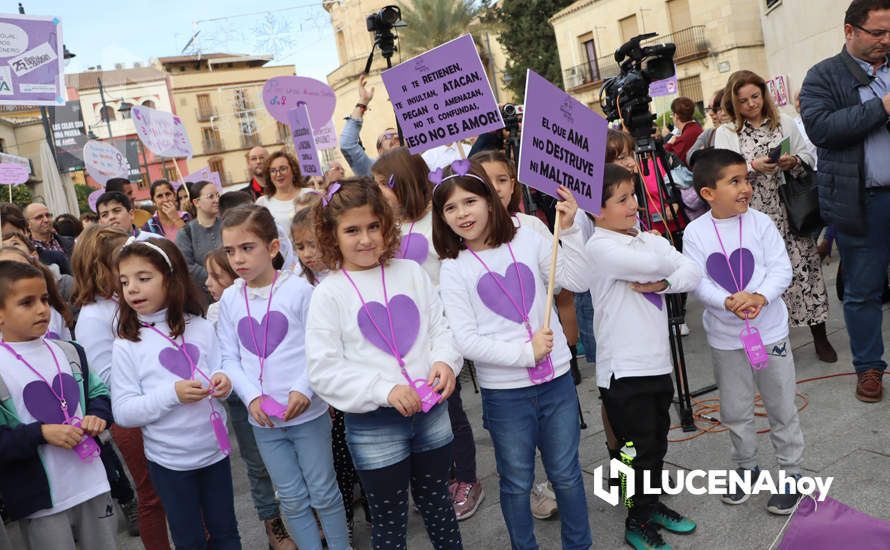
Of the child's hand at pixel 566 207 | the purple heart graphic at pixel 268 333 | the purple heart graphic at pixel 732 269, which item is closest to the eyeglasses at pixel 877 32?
the purple heart graphic at pixel 732 269

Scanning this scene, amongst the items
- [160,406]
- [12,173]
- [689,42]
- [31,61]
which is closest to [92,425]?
[160,406]

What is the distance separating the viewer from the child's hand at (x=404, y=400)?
2324 millimetres

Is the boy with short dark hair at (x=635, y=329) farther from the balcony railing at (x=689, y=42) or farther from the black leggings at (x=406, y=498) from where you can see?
the balcony railing at (x=689, y=42)

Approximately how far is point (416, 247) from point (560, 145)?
92cm

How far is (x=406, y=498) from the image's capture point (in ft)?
8.39

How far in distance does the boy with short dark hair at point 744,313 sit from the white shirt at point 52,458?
2493 mm

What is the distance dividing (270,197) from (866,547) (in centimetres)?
505

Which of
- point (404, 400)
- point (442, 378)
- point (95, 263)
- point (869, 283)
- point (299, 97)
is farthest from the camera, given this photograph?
point (299, 97)

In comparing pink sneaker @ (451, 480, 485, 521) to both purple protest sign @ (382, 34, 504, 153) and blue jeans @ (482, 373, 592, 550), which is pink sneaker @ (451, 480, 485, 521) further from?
purple protest sign @ (382, 34, 504, 153)

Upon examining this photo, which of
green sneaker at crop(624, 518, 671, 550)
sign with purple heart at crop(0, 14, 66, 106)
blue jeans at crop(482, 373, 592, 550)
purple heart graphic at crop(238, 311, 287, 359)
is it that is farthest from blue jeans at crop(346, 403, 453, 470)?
sign with purple heart at crop(0, 14, 66, 106)

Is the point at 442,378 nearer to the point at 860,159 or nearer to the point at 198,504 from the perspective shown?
the point at 198,504

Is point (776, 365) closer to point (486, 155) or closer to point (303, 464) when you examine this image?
point (486, 155)

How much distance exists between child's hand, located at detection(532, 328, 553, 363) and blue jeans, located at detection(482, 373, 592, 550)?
177mm

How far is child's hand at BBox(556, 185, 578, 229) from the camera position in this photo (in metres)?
2.65
